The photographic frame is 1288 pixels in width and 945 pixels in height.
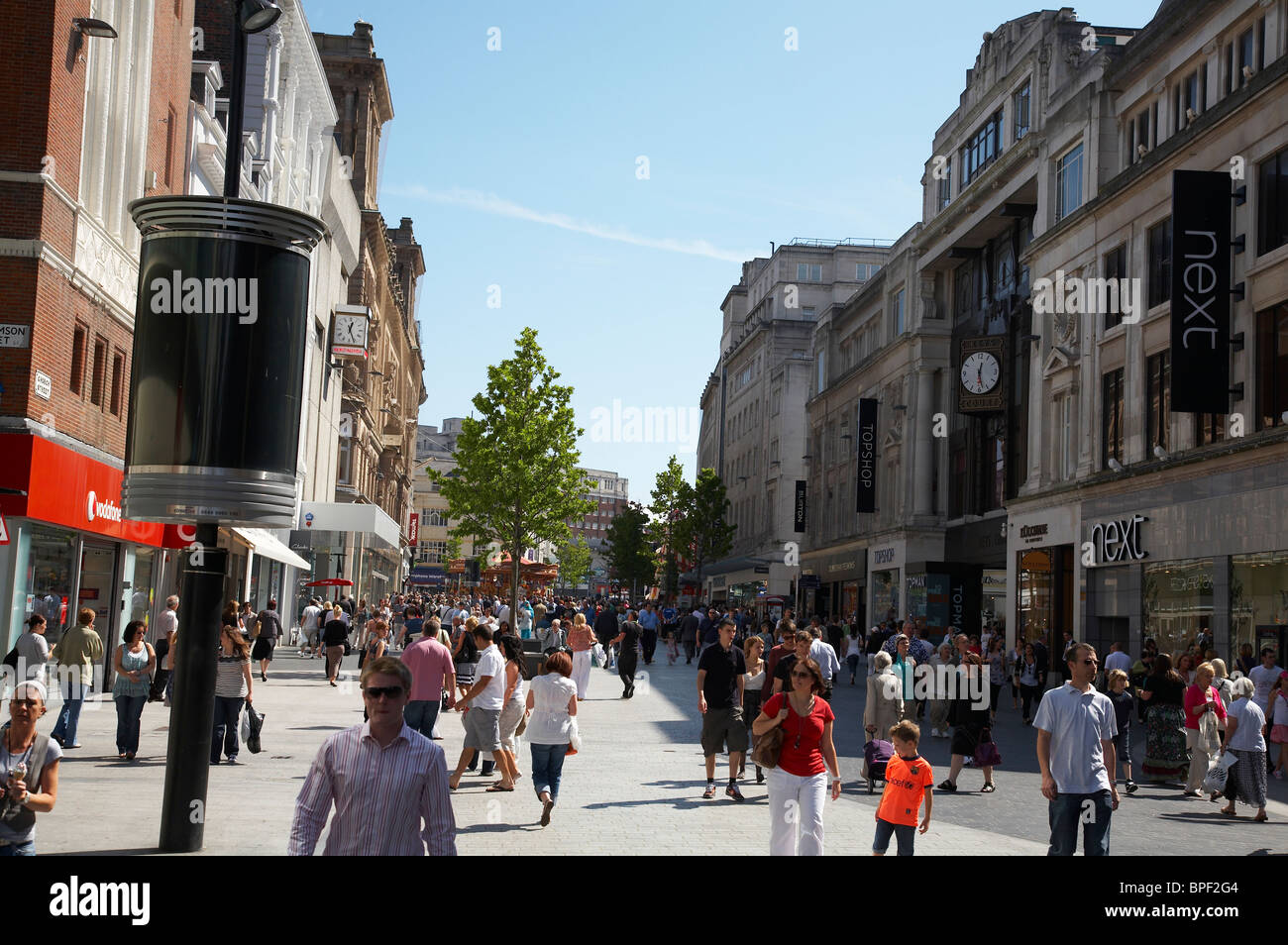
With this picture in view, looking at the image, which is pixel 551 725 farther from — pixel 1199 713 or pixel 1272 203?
pixel 1272 203

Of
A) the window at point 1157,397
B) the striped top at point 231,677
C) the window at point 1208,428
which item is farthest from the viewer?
the window at point 1157,397

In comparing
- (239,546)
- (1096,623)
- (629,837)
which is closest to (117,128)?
(239,546)

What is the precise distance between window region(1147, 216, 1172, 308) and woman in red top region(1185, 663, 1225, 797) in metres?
15.1

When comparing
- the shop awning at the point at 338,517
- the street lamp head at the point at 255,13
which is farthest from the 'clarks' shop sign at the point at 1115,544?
the street lamp head at the point at 255,13

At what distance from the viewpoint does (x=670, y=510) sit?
102 m

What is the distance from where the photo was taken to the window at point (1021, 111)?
1606 inches

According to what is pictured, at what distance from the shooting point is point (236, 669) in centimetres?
1549

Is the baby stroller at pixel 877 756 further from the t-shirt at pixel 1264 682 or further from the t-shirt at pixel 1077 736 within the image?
the t-shirt at pixel 1264 682

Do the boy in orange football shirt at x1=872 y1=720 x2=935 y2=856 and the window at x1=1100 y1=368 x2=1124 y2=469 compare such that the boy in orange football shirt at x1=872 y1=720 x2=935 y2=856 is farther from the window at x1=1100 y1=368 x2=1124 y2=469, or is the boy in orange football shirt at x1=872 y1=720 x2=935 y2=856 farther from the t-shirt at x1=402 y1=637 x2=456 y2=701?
the window at x1=1100 y1=368 x2=1124 y2=469

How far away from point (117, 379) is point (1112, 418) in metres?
22.8

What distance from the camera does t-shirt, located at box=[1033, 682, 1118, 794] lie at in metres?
9.27

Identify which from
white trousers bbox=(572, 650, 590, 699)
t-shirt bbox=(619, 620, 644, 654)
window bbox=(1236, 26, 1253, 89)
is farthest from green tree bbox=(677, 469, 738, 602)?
window bbox=(1236, 26, 1253, 89)

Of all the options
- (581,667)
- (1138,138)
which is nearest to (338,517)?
(581,667)

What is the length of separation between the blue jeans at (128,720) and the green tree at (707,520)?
79397 mm
